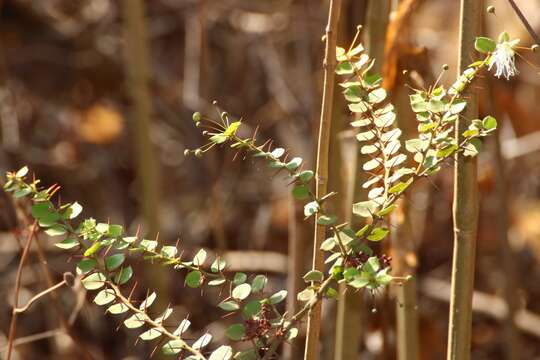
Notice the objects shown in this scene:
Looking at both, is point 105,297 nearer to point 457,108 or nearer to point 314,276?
point 314,276

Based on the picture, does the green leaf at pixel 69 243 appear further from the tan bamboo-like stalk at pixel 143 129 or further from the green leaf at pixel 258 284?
the tan bamboo-like stalk at pixel 143 129

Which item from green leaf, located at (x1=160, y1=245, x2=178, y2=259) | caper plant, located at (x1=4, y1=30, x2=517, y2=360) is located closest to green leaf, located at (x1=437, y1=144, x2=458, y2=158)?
caper plant, located at (x1=4, y1=30, x2=517, y2=360)

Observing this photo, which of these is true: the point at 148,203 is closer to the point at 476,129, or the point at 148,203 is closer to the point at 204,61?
the point at 204,61

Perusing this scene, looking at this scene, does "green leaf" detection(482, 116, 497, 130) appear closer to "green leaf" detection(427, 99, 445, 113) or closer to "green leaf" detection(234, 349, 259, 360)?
"green leaf" detection(427, 99, 445, 113)

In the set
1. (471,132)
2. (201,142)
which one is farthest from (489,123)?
(201,142)

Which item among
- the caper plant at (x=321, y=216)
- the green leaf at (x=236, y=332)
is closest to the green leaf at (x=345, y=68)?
the caper plant at (x=321, y=216)
